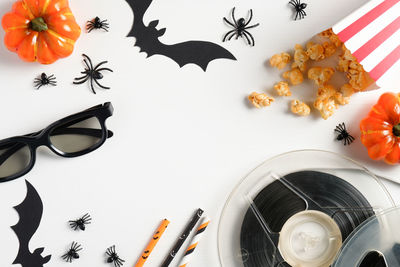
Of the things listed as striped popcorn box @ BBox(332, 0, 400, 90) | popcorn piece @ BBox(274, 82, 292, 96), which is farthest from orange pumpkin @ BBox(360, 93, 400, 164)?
popcorn piece @ BBox(274, 82, 292, 96)

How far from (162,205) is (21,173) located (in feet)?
1.28

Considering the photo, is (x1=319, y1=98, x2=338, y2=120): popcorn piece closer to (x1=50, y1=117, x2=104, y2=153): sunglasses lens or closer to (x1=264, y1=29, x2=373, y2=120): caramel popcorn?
(x1=264, y1=29, x2=373, y2=120): caramel popcorn

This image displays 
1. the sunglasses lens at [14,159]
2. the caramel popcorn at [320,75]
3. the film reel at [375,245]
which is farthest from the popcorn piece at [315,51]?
the sunglasses lens at [14,159]

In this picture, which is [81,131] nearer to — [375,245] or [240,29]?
[240,29]

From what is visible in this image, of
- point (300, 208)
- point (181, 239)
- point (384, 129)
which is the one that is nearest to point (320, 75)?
point (384, 129)

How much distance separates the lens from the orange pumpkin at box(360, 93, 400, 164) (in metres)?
1.15

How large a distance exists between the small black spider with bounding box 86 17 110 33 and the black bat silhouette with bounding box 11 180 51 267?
0.46m

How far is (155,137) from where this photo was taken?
1244 millimetres

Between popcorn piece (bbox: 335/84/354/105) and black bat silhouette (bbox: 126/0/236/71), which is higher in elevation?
black bat silhouette (bbox: 126/0/236/71)

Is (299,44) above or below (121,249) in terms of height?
above

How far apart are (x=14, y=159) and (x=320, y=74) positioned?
86cm

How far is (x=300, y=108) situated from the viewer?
1211 millimetres

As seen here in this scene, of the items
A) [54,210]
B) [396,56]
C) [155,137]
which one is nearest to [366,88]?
[396,56]

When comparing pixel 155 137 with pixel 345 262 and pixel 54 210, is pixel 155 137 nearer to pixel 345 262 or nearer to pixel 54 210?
pixel 54 210
